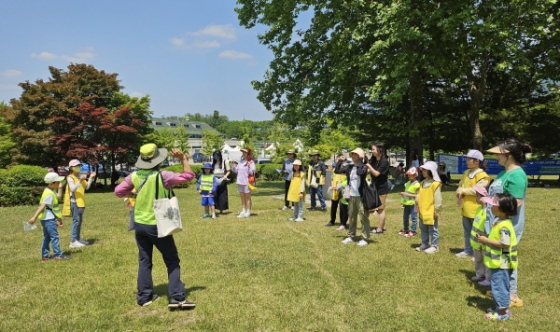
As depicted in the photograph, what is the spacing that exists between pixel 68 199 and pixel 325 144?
4535 cm

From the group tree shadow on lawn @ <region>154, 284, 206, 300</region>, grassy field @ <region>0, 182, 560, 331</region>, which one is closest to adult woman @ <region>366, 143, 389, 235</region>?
grassy field @ <region>0, 182, 560, 331</region>

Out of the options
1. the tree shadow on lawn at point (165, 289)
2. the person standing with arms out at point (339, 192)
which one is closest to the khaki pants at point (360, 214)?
the person standing with arms out at point (339, 192)

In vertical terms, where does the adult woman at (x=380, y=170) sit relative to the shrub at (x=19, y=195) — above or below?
above

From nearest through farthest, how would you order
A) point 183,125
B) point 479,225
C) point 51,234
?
1. point 479,225
2. point 51,234
3. point 183,125

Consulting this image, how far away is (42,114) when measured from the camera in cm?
2300

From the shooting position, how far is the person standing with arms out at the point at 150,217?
4.56m

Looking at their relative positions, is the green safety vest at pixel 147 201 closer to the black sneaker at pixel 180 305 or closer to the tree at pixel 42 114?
the black sneaker at pixel 180 305

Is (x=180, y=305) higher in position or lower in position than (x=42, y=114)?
lower

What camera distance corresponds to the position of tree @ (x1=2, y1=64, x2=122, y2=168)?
73.2 ft

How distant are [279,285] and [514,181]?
310 cm

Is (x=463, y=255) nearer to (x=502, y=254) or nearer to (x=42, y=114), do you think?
(x=502, y=254)

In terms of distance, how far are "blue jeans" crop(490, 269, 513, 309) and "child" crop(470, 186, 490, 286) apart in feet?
2.32

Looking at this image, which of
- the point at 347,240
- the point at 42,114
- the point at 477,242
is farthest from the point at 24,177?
the point at 477,242

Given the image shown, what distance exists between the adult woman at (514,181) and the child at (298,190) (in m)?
5.80
